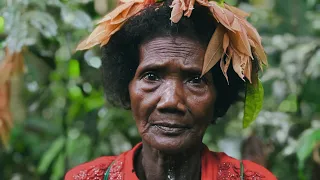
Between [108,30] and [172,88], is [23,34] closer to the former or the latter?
[108,30]

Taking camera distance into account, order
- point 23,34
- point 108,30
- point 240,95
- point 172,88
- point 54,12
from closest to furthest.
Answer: point 172,88, point 108,30, point 240,95, point 23,34, point 54,12

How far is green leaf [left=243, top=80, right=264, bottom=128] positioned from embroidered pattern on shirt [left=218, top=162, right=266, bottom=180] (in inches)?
7.1

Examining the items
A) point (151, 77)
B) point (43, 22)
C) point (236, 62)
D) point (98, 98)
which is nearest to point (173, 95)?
point (151, 77)

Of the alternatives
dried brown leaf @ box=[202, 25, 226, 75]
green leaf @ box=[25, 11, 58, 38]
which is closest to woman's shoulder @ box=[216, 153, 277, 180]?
dried brown leaf @ box=[202, 25, 226, 75]

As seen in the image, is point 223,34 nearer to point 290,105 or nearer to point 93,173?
point 93,173

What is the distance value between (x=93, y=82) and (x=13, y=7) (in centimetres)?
55

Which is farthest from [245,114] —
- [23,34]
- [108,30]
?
[23,34]

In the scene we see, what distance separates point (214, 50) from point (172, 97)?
0.67 ft

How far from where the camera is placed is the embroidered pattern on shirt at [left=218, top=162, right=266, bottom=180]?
2379 mm

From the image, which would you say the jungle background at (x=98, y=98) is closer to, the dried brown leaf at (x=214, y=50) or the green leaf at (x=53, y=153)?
the green leaf at (x=53, y=153)

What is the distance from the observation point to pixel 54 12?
3100mm

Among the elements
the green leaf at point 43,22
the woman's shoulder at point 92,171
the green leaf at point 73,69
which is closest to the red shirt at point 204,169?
the woman's shoulder at point 92,171

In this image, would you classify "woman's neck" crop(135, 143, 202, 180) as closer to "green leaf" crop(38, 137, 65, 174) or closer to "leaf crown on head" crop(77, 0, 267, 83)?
"leaf crown on head" crop(77, 0, 267, 83)

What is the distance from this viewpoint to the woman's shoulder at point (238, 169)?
7.86ft
